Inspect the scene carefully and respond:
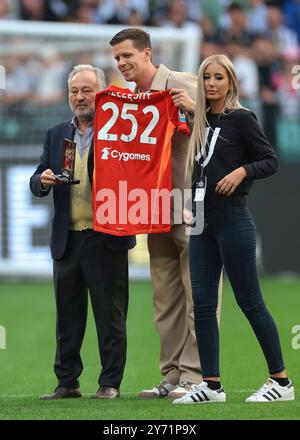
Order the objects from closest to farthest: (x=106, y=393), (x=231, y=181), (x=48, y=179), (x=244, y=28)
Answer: (x=231, y=181), (x=48, y=179), (x=106, y=393), (x=244, y=28)

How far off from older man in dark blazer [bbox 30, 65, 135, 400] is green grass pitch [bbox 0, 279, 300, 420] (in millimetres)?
211

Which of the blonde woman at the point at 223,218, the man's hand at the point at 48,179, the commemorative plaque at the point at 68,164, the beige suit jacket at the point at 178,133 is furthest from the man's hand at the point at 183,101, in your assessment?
the man's hand at the point at 48,179

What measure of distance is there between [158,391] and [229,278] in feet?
3.18

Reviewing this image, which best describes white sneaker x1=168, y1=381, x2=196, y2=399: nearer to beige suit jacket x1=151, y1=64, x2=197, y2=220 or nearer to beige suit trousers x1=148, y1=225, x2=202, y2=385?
beige suit trousers x1=148, y1=225, x2=202, y2=385

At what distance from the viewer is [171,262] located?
23.3 feet

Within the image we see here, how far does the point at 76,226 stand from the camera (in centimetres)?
696

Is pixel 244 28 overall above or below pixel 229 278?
above

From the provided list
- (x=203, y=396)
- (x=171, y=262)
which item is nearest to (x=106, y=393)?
(x=203, y=396)

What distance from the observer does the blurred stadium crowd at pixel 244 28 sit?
1652 cm

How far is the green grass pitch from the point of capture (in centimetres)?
610

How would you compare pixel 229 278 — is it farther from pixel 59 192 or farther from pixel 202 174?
pixel 59 192
